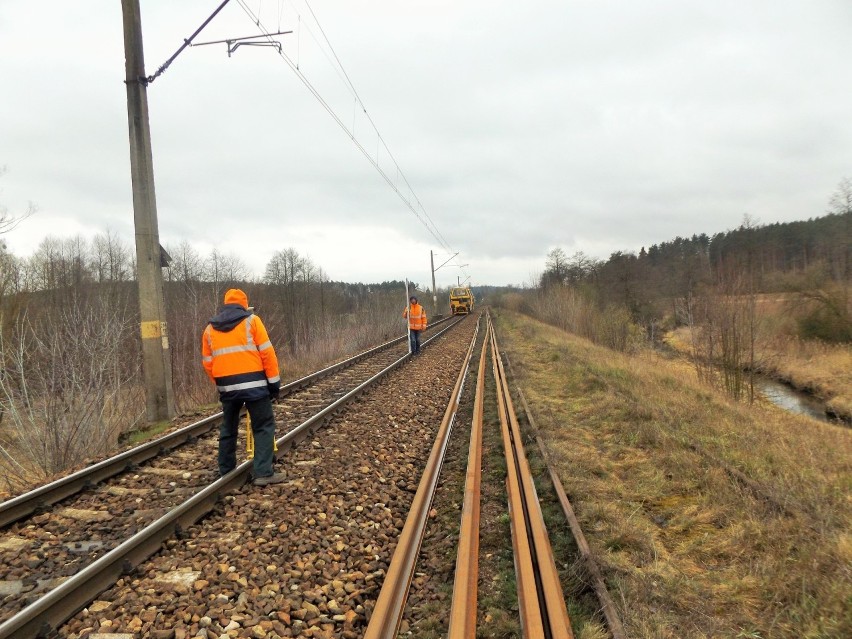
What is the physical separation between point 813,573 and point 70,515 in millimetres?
6088

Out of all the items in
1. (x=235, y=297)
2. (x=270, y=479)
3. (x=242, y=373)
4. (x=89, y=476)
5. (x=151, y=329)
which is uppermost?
(x=235, y=297)

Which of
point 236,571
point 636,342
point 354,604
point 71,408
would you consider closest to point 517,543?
point 354,604

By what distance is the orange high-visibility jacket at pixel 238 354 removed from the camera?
4.93 metres

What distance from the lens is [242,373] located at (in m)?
4.98

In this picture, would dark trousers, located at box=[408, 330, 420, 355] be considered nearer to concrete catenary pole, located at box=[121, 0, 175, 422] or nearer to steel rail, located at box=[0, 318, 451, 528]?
concrete catenary pole, located at box=[121, 0, 175, 422]

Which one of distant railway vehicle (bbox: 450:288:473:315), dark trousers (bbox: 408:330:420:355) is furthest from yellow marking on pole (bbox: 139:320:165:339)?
distant railway vehicle (bbox: 450:288:473:315)

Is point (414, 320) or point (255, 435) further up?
point (414, 320)

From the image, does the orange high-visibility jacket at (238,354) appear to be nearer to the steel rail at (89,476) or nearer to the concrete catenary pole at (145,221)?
the steel rail at (89,476)

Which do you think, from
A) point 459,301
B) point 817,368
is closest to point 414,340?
point 817,368

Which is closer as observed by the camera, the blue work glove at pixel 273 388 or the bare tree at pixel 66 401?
the blue work glove at pixel 273 388

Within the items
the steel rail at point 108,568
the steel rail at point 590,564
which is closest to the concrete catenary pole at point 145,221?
the steel rail at point 108,568

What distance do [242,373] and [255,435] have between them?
72 cm

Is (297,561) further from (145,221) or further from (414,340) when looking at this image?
(414,340)

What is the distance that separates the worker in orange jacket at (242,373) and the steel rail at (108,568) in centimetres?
30
